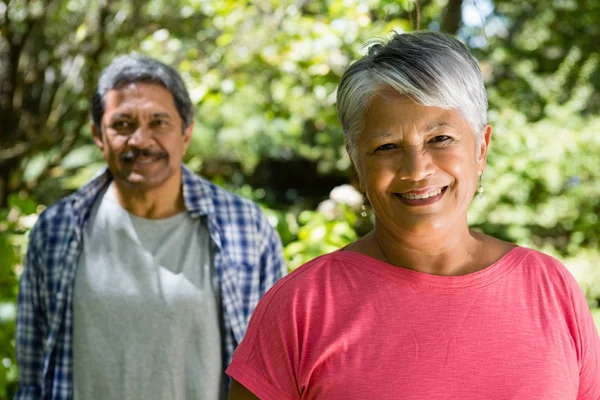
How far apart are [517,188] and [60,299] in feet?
12.3

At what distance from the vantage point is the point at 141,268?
2.09m

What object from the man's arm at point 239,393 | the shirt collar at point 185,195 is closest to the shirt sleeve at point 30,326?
the shirt collar at point 185,195

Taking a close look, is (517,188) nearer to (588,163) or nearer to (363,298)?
(588,163)

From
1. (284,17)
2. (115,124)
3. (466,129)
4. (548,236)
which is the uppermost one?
(284,17)

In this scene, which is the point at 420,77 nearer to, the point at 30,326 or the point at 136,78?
the point at 136,78

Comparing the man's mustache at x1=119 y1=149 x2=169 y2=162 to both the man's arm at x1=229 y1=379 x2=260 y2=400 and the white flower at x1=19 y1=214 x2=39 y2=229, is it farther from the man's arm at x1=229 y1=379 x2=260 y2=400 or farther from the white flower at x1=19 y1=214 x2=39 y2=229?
the white flower at x1=19 y1=214 x2=39 y2=229

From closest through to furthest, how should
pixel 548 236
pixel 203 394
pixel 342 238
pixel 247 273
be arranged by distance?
A: pixel 203 394 < pixel 247 273 < pixel 342 238 < pixel 548 236

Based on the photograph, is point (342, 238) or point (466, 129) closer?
point (466, 129)

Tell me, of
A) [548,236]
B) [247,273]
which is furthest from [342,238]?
[548,236]

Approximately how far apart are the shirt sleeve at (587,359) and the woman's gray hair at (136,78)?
1412 millimetres

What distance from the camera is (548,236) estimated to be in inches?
232

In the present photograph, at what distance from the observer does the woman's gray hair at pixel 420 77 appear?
1.31 meters

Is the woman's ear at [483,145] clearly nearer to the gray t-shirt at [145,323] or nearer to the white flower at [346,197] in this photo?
the gray t-shirt at [145,323]

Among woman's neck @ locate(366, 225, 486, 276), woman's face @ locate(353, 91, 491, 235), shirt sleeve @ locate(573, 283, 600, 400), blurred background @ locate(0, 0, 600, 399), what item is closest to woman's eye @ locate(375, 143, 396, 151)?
woman's face @ locate(353, 91, 491, 235)
